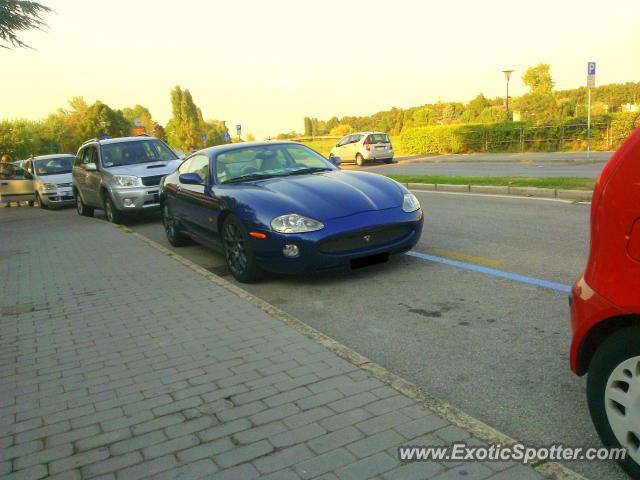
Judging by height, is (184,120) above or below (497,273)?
above

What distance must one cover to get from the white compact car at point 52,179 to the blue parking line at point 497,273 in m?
14.0

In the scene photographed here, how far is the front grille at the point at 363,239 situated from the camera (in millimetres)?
5656

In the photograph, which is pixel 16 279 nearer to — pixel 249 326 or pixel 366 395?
pixel 249 326

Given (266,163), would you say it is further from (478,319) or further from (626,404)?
(626,404)

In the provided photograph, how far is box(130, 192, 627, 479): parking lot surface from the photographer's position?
3166mm

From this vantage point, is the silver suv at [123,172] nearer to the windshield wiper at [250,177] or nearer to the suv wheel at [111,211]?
the suv wheel at [111,211]

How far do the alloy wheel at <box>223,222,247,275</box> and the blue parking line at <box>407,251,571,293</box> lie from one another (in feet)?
6.72

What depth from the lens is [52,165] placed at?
19266 millimetres

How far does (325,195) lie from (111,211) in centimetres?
791

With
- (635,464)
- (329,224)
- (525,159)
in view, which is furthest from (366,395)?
(525,159)

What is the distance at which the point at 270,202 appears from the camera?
5.95 meters

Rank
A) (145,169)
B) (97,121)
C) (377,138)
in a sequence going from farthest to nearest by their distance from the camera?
(97,121) → (377,138) → (145,169)

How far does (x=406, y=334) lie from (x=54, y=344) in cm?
279

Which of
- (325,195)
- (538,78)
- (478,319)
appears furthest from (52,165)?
(538,78)
